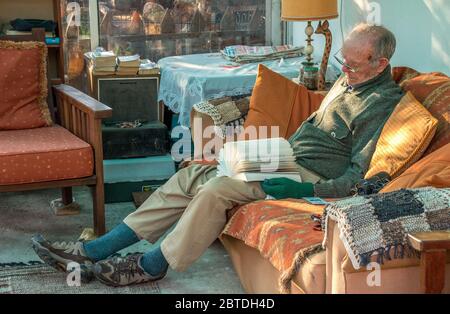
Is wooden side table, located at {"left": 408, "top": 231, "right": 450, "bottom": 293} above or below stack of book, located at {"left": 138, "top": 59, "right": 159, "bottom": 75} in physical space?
below

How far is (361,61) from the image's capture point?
120 inches

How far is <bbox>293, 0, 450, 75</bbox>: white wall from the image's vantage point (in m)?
3.60

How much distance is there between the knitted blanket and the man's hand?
2.07ft

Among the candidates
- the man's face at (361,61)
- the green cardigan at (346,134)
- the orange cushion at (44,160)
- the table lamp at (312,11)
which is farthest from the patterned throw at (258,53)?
the man's face at (361,61)

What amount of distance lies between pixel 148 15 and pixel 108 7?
0.28m

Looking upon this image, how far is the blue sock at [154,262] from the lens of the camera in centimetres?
294

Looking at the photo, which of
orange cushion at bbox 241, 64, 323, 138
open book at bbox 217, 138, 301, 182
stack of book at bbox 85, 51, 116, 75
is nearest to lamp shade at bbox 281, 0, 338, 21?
orange cushion at bbox 241, 64, 323, 138

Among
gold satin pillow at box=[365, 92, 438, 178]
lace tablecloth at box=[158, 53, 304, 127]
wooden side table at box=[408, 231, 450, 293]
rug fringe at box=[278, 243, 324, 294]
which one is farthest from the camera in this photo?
lace tablecloth at box=[158, 53, 304, 127]

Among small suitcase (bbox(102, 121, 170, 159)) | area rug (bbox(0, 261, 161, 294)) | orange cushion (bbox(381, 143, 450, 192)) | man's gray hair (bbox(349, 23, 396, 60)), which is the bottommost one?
area rug (bbox(0, 261, 161, 294))

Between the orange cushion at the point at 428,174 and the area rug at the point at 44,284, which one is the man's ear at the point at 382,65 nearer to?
the orange cushion at the point at 428,174

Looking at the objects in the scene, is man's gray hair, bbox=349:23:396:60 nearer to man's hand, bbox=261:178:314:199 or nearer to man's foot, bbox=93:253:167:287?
man's hand, bbox=261:178:314:199

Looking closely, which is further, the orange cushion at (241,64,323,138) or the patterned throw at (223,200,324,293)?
the orange cushion at (241,64,323,138)
